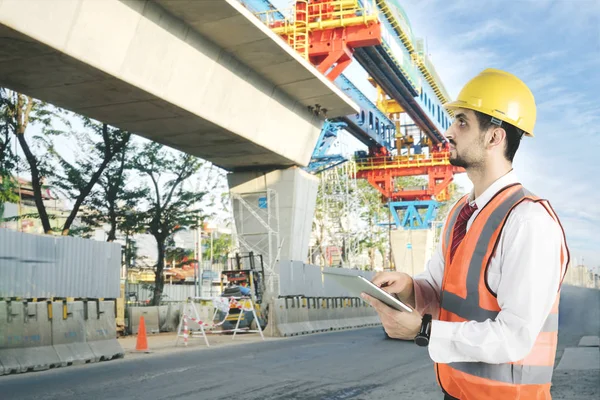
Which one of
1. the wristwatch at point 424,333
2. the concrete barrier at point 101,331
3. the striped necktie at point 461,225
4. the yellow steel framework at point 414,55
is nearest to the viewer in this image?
the wristwatch at point 424,333

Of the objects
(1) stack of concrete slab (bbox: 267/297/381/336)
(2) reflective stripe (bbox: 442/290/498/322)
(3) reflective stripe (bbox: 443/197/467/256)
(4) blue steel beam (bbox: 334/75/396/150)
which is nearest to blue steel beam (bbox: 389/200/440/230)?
(4) blue steel beam (bbox: 334/75/396/150)

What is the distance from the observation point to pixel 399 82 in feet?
125

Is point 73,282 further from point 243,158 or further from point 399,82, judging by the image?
point 399,82

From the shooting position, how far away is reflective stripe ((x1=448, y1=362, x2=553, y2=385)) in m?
2.35

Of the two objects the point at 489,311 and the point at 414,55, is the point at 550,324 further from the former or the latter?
the point at 414,55

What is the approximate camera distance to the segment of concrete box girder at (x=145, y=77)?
14.8 meters

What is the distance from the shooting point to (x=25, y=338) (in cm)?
1252

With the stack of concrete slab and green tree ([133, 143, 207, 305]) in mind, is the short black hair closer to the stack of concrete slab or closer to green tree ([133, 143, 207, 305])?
the stack of concrete slab

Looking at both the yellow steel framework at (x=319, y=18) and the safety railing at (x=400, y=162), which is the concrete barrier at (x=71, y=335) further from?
the safety railing at (x=400, y=162)

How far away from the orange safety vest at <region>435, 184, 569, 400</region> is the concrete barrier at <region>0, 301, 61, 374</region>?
35.2 ft

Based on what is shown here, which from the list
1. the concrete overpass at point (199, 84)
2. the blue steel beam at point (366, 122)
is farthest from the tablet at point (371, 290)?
the blue steel beam at point (366, 122)

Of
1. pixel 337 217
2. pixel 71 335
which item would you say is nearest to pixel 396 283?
pixel 71 335

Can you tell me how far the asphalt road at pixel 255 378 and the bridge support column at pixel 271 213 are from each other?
1369 cm

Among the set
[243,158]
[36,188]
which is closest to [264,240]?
[243,158]
